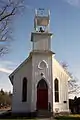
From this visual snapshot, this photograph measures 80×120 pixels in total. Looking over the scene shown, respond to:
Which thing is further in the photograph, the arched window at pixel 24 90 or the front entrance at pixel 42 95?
the arched window at pixel 24 90

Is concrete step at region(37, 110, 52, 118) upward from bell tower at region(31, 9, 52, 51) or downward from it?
downward

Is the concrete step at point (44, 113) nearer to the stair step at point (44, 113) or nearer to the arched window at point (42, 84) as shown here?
the stair step at point (44, 113)

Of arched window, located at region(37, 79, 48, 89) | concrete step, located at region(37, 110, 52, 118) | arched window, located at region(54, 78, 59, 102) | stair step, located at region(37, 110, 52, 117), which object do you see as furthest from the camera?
arched window, located at region(54, 78, 59, 102)

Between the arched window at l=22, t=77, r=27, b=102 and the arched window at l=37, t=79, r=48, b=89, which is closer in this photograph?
the arched window at l=37, t=79, r=48, b=89

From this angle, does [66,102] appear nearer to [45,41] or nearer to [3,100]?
[45,41]

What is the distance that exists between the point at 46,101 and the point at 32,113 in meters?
2.21

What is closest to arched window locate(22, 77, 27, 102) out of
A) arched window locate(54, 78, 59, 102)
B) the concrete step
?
the concrete step

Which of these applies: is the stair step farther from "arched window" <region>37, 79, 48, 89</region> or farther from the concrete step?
"arched window" <region>37, 79, 48, 89</region>

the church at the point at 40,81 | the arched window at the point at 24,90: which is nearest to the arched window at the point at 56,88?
the church at the point at 40,81

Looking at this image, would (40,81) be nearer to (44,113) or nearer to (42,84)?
(42,84)

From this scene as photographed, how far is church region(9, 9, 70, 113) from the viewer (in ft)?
103

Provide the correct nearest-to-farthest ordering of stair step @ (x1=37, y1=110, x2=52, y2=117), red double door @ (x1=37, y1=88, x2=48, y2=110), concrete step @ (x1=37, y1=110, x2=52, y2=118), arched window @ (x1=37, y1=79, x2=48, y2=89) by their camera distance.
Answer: concrete step @ (x1=37, y1=110, x2=52, y2=118) < stair step @ (x1=37, y1=110, x2=52, y2=117) < red double door @ (x1=37, y1=88, x2=48, y2=110) < arched window @ (x1=37, y1=79, x2=48, y2=89)

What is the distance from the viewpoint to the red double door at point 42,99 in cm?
3117

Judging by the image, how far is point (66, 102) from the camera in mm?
32406
